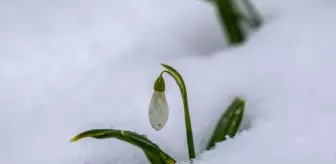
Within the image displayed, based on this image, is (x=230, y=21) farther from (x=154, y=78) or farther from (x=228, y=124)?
(x=228, y=124)

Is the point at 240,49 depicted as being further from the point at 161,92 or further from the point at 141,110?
the point at 161,92

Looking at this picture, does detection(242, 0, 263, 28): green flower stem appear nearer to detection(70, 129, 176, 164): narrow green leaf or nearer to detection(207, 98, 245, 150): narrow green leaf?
detection(207, 98, 245, 150): narrow green leaf

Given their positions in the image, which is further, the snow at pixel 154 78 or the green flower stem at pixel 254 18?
the green flower stem at pixel 254 18

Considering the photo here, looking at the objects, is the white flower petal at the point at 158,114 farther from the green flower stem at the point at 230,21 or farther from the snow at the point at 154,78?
the green flower stem at the point at 230,21

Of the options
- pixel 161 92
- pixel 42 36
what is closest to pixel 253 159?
pixel 161 92

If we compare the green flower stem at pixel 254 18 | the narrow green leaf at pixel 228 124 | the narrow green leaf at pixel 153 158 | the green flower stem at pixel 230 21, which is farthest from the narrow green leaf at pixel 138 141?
the green flower stem at pixel 254 18

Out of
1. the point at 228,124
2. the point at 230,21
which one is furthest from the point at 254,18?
the point at 228,124
